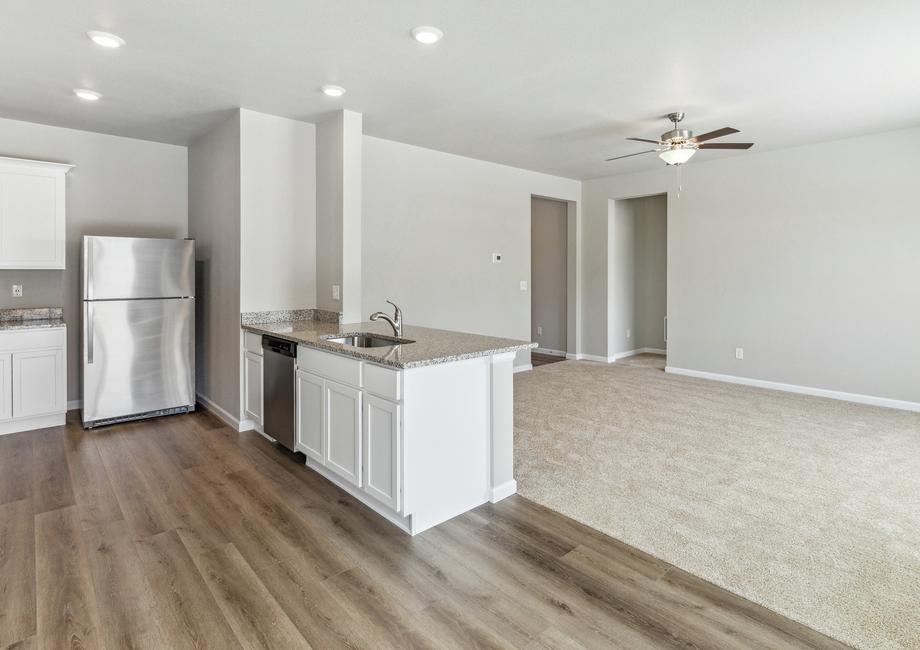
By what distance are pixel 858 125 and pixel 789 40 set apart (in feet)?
8.06

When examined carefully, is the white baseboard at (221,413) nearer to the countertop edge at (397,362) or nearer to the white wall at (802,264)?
the countertop edge at (397,362)

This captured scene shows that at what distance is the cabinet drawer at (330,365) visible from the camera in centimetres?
277

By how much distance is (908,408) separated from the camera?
491cm

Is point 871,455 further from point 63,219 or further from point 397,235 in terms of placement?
point 63,219

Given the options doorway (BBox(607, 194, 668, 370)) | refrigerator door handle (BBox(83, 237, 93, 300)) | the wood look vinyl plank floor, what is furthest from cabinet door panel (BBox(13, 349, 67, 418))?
doorway (BBox(607, 194, 668, 370))

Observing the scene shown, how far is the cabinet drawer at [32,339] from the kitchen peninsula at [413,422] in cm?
244

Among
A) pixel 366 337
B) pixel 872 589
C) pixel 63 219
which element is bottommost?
pixel 872 589

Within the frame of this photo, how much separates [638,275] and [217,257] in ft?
19.7

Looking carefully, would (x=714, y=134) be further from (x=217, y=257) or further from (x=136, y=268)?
(x=136, y=268)

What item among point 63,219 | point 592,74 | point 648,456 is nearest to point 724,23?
point 592,74

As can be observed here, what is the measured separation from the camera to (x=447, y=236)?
5.87 meters

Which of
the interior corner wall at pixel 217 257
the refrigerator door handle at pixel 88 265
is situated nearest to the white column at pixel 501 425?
the interior corner wall at pixel 217 257

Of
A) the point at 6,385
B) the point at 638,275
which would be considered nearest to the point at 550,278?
the point at 638,275

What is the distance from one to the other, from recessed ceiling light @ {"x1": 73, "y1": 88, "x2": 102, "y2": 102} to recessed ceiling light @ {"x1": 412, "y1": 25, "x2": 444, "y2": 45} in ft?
8.15
